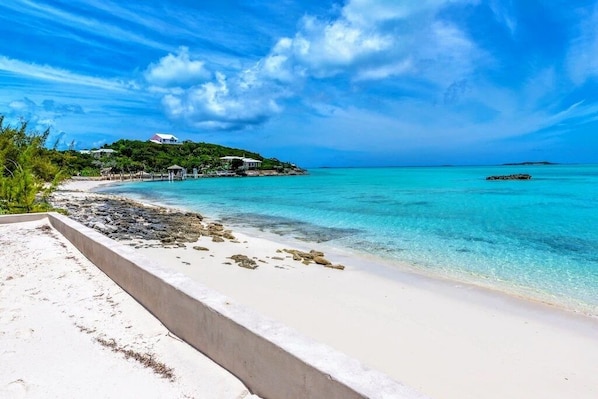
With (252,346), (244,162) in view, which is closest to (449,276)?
(252,346)

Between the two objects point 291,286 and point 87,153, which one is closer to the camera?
point 291,286

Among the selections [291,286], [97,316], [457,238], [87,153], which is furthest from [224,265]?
[87,153]

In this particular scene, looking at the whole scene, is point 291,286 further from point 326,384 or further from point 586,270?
point 586,270

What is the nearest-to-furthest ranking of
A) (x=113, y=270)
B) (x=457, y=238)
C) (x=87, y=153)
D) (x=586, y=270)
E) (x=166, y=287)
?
(x=166, y=287) < (x=113, y=270) < (x=586, y=270) < (x=457, y=238) < (x=87, y=153)

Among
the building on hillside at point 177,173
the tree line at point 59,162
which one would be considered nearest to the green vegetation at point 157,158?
the tree line at point 59,162

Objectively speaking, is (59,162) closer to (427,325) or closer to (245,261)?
(245,261)

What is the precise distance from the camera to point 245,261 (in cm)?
979

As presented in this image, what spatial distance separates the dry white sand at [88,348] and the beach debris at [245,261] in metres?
4.16

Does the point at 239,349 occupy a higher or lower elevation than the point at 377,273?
higher

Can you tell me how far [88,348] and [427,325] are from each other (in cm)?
467

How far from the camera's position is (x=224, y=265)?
31.0 ft

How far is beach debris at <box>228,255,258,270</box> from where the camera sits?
938 cm

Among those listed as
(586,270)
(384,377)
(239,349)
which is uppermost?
(384,377)

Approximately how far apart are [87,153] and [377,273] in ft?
255
